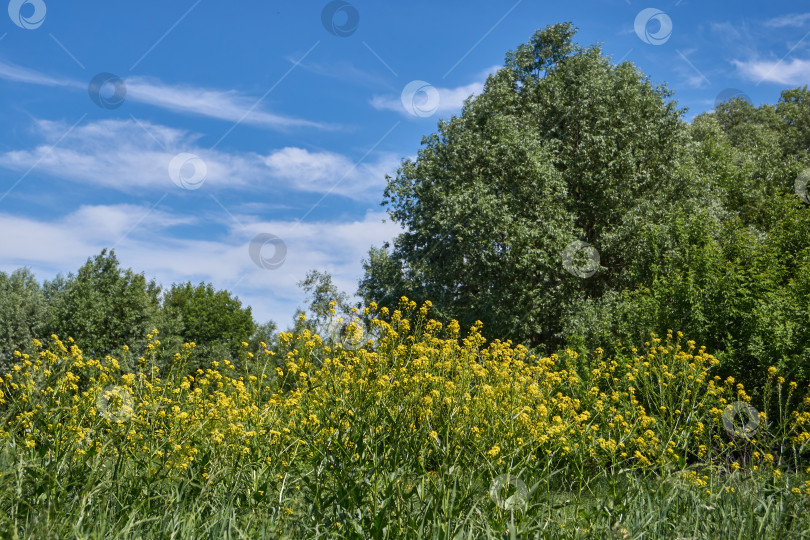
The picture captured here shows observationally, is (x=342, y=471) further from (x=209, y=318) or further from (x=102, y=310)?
(x=209, y=318)

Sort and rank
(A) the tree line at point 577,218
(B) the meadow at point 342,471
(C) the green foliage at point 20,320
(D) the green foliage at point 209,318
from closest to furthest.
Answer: (B) the meadow at point 342,471, (A) the tree line at point 577,218, (C) the green foliage at point 20,320, (D) the green foliage at point 209,318

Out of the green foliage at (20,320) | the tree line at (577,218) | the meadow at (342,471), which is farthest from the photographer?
the green foliage at (20,320)

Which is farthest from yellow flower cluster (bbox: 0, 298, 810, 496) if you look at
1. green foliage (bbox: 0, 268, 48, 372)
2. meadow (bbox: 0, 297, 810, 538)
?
green foliage (bbox: 0, 268, 48, 372)

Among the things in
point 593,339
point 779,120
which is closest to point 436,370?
point 593,339

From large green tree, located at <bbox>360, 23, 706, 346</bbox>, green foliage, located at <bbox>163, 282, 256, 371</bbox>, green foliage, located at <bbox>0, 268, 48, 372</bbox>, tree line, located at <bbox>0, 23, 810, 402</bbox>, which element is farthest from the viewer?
green foliage, located at <bbox>163, 282, 256, 371</bbox>

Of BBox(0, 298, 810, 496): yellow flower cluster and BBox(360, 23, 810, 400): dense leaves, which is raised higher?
BBox(360, 23, 810, 400): dense leaves

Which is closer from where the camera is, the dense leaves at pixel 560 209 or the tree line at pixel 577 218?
the tree line at pixel 577 218

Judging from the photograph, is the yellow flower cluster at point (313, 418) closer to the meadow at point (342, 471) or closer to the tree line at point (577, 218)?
the meadow at point (342, 471)

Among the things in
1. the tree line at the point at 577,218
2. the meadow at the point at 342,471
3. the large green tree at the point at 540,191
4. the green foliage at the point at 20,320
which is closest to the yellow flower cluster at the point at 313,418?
the meadow at the point at 342,471

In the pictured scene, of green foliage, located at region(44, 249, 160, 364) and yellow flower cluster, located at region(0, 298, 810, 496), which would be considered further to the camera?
green foliage, located at region(44, 249, 160, 364)

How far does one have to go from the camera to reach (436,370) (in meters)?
6.66

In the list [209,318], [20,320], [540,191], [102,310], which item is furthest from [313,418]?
[209,318]

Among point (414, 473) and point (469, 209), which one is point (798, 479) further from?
point (469, 209)

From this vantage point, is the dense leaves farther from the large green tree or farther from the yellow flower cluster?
the yellow flower cluster
